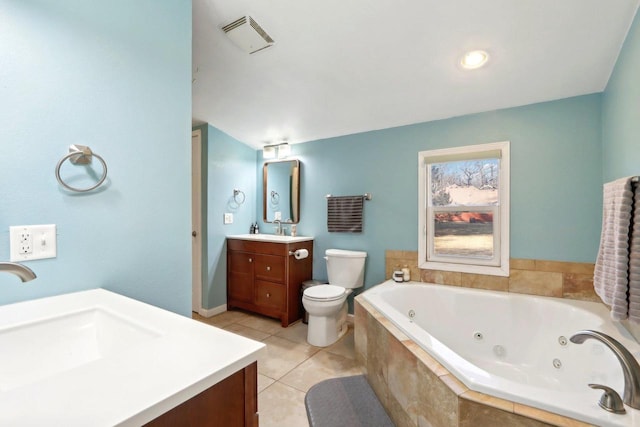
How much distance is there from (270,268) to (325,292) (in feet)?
2.40


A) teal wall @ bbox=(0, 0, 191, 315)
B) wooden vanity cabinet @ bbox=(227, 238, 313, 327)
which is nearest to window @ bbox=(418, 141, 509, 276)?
wooden vanity cabinet @ bbox=(227, 238, 313, 327)

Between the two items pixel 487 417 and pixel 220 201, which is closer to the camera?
pixel 487 417

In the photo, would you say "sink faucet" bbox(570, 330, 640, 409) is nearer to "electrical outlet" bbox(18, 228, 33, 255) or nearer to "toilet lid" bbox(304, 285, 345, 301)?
"toilet lid" bbox(304, 285, 345, 301)

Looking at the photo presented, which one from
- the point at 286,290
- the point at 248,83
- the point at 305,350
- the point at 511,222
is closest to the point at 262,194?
the point at 286,290

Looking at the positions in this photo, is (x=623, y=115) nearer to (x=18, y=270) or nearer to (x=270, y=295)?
(x=18, y=270)

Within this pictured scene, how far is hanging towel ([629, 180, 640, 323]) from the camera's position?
1.22 m

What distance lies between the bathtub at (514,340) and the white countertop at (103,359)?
104 cm

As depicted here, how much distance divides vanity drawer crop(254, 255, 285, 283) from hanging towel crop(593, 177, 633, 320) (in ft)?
7.81

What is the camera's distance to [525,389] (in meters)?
1.04

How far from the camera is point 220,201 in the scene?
129 inches

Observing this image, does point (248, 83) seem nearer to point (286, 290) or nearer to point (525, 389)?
point (286, 290)

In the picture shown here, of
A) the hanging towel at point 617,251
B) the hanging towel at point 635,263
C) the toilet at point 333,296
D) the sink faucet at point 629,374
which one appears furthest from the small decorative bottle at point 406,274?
the sink faucet at point 629,374

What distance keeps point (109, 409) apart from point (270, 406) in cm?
157

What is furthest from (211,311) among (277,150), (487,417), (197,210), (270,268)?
(487,417)
